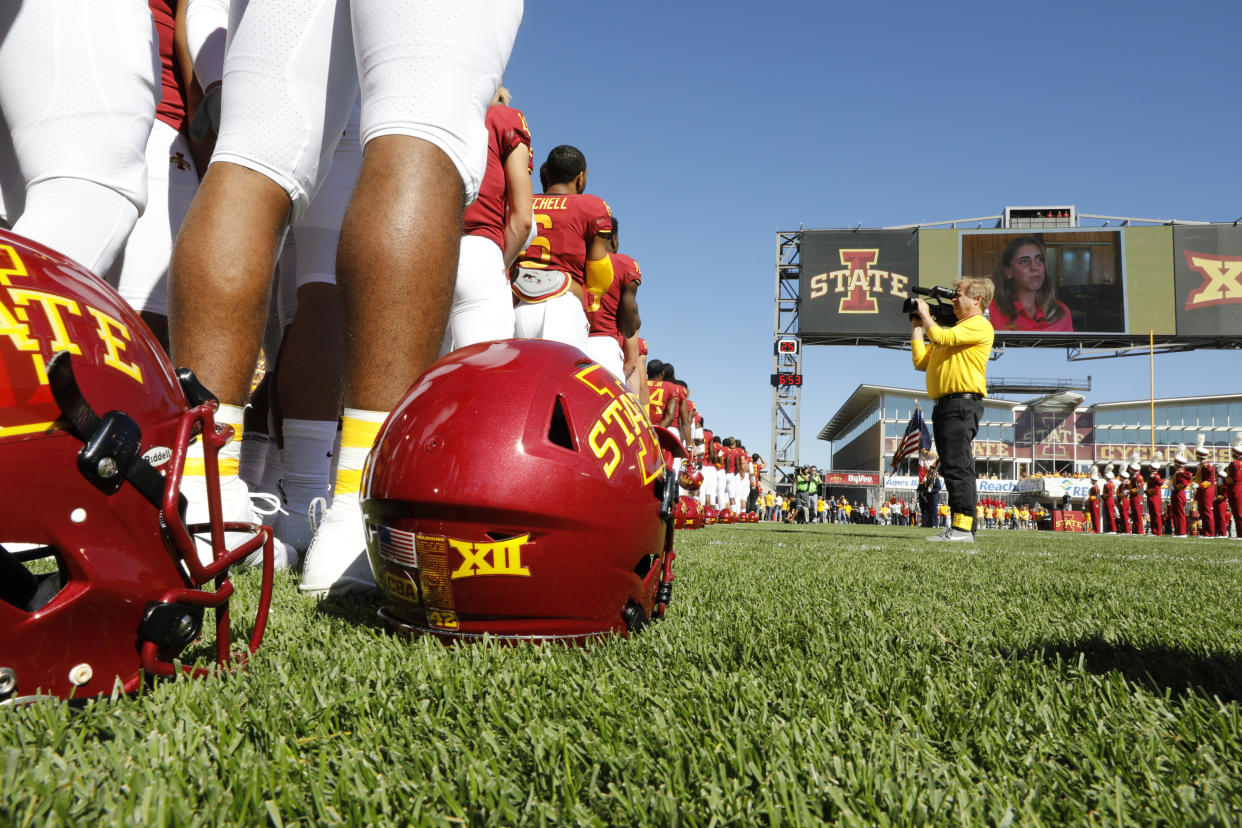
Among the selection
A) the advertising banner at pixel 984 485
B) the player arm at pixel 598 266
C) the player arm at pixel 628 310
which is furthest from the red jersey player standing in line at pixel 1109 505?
the player arm at pixel 598 266

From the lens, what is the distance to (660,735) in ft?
3.02

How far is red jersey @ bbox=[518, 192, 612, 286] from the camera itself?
4.21m

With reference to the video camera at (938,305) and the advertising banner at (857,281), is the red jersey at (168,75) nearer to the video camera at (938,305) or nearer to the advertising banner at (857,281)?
the video camera at (938,305)

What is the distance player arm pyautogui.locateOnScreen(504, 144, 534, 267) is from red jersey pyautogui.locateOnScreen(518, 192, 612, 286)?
2.60ft

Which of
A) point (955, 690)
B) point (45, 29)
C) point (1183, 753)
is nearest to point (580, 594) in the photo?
point (955, 690)

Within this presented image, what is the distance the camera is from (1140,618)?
201cm

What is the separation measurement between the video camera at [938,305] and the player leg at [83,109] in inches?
218

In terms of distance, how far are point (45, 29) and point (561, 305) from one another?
2.35m

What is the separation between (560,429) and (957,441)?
517 cm

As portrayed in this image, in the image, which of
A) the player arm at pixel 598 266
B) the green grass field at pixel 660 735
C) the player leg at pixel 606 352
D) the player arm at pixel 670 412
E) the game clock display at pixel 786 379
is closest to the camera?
the green grass field at pixel 660 735

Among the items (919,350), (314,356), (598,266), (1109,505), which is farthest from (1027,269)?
(314,356)

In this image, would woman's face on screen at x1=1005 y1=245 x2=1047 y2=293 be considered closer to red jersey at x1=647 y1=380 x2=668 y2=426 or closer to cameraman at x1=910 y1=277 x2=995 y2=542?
red jersey at x1=647 y1=380 x2=668 y2=426

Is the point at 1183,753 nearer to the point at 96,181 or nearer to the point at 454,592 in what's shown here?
the point at 454,592

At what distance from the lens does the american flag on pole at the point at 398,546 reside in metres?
1.36
